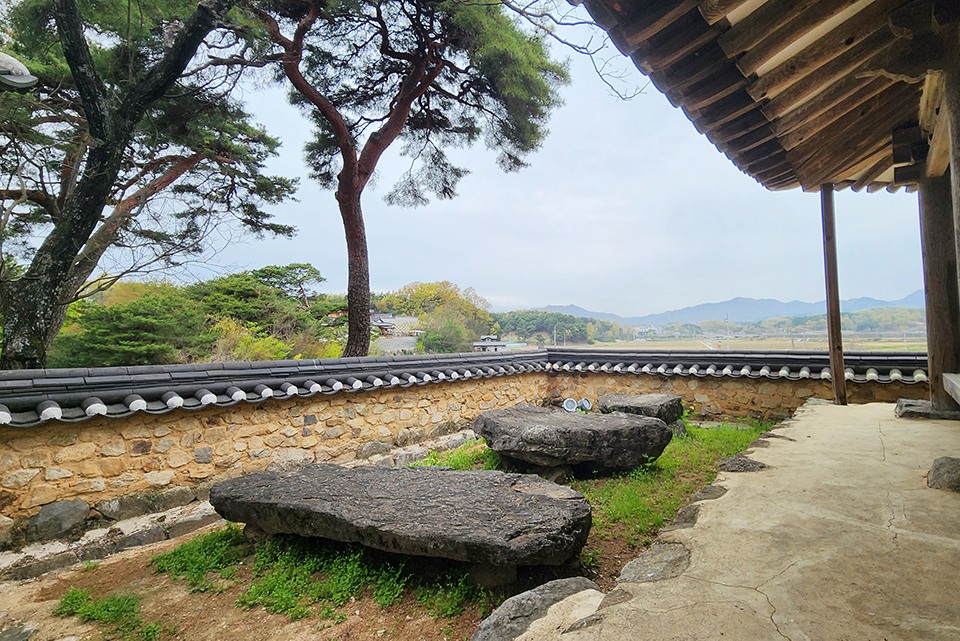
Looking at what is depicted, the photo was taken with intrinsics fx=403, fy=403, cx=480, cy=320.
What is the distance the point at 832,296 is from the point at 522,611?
19.1ft

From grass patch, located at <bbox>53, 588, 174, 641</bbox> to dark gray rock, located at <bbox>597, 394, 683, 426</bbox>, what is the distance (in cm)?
530

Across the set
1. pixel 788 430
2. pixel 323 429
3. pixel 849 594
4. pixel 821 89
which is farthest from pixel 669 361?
pixel 849 594

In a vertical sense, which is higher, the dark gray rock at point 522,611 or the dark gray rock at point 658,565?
the dark gray rock at point 658,565

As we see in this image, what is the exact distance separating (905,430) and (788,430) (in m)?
0.89

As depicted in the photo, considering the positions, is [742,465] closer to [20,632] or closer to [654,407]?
[654,407]

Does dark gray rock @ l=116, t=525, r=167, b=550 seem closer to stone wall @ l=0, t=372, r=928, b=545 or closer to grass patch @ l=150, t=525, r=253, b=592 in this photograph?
stone wall @ l=0, t=372, r=928, b=545

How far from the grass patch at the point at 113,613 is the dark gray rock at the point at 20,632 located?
122 mm

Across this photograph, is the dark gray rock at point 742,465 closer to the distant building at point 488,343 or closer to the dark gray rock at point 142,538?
the dark gray rock at point 142,538

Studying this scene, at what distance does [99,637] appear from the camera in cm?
227

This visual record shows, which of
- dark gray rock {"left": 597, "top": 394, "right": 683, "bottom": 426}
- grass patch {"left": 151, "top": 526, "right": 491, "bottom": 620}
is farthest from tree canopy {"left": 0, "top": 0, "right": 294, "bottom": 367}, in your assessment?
dark gray rock {"left": 597, "top": 394, "right": 683, "bottom": 426}

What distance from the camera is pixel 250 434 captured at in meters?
4.41

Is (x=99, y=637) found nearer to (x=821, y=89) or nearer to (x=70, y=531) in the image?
(x=70, y=531)

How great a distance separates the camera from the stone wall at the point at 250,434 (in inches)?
126

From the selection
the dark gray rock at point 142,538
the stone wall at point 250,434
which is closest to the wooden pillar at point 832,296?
the stone wall at point 250,434
